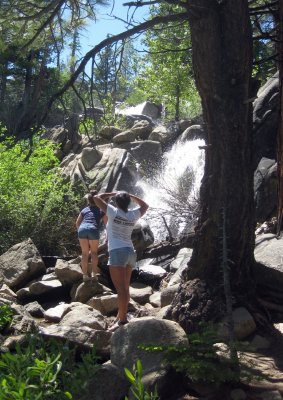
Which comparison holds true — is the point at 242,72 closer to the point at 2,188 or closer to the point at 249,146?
the point at 249,146

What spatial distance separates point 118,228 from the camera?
23.4 feet

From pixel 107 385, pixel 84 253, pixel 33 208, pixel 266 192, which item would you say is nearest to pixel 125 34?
pixel 107 385

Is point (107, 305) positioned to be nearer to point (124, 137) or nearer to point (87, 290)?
point (87, 290)

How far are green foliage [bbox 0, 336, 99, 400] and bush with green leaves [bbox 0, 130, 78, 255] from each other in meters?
9.40

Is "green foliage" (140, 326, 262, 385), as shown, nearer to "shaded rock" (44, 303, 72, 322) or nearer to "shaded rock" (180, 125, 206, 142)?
"shaded rock" (44, 303, 72, 322)

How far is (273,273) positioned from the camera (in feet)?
22.5

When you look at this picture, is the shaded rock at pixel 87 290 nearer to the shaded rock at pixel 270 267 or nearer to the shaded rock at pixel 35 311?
the shaded rock at pixel 35 311

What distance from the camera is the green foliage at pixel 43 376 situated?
3.80 metres

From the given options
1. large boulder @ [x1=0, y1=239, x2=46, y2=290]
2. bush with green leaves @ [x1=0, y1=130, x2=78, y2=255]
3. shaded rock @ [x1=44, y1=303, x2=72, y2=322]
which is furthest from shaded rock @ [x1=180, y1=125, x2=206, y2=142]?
shaded rock @ [x1=44, y1=303, x2=72, y2=322]

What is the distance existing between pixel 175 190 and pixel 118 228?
6.97 metres

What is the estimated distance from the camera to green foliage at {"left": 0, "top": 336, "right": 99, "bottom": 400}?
380 cm

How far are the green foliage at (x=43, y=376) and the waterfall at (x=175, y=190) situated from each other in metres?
6.53

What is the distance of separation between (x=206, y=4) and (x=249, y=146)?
1.42 metres

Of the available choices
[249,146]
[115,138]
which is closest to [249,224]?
[249,146]
